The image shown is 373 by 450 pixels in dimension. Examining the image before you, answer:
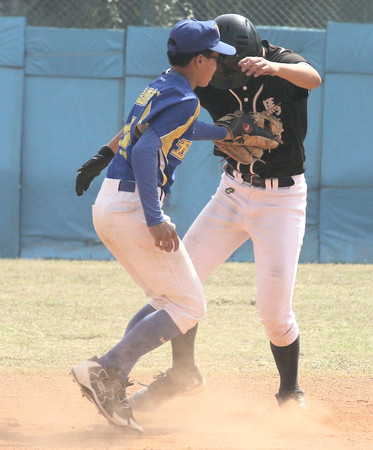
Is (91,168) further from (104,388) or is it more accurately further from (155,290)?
(104,388)

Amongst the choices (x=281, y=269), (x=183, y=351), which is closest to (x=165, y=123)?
(x=281, y=269)

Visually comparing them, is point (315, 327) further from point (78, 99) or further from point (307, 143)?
point (78, 99)

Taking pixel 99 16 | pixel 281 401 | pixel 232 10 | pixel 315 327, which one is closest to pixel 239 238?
pixel 281 401

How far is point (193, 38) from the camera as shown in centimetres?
380

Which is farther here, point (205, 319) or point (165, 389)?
point (205, 319)

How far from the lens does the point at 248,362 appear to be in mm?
5918

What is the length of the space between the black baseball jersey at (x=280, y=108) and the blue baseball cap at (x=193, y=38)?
25.9 inches

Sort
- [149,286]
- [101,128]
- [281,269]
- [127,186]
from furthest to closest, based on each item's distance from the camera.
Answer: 1. [101,128]
2. [281,269]
3. [149,286]
4. [127,186]

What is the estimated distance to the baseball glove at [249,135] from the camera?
4324mm

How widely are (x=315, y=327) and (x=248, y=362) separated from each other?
1368 mm

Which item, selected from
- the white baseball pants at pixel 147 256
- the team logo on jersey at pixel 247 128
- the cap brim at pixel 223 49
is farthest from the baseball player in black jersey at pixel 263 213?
the white baseball pants at pixel 147 256

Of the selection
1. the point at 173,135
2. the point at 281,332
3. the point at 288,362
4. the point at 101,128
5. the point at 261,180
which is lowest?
the point at 101,128

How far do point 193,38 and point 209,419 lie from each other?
6.66 feet

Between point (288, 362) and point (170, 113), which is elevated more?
point (170, 113)
